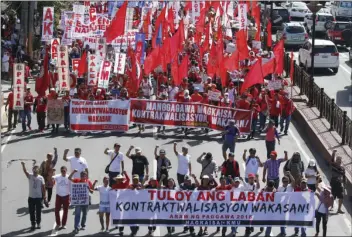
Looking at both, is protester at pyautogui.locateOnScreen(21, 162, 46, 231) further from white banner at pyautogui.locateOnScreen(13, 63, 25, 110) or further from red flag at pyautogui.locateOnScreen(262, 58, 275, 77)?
red flag at pyautogui.locateOnScreen(262, 58, 275, 77)

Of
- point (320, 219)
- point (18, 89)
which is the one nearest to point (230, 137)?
point (320, 219)

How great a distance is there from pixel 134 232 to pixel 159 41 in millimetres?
17757

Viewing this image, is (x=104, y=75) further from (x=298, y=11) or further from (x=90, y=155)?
(x=298, y=11)

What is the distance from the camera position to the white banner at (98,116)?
98.0 ft

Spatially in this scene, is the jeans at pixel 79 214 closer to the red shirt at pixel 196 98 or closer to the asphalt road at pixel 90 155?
the asphalt road at pixel 90 155

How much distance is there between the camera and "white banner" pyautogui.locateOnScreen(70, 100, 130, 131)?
29.9 meters

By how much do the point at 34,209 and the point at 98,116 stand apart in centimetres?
892

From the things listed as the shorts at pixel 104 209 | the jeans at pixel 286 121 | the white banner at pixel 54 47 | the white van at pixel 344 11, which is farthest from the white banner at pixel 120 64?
the white van at pixel 344 11

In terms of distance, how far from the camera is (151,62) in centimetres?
3250

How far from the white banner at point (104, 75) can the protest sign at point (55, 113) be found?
239 centimetres

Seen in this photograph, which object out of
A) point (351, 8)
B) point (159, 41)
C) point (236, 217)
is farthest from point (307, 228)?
point (351, 8)

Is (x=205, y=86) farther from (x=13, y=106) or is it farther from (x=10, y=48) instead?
(x=10, y=48)

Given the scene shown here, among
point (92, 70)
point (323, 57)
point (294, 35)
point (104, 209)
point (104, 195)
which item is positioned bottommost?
point (104, 209)

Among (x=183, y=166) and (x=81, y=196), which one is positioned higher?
(x=183, y=166)
